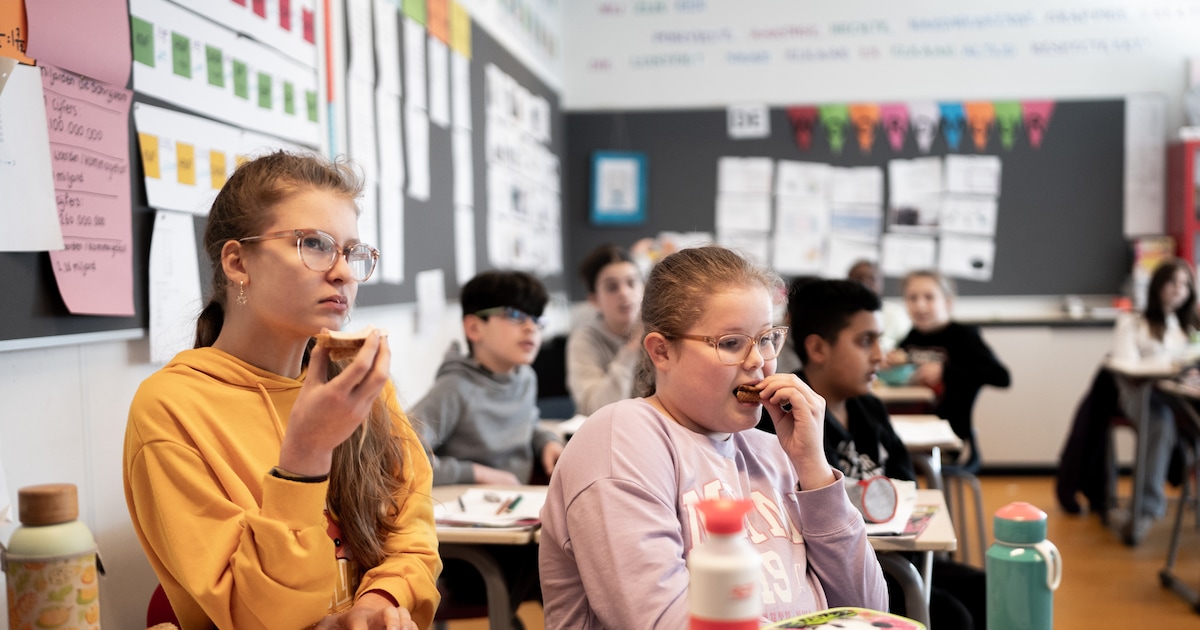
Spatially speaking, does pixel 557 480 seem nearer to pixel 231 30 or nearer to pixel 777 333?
pixel 777 333

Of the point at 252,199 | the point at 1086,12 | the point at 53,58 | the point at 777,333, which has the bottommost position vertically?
the point at 777,333

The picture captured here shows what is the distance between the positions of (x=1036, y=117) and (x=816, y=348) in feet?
14.7

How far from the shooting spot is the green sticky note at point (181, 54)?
2.02 metres

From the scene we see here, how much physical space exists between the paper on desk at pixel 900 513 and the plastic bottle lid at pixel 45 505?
1.29m

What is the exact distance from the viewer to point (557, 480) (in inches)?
55.5

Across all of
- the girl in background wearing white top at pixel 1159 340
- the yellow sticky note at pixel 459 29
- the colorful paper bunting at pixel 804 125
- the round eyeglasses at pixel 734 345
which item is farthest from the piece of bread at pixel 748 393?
the colorful paper bunting at pixel 804 125

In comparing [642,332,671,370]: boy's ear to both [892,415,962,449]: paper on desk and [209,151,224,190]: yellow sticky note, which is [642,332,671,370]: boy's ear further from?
[892,415,962,449]: paper on desk

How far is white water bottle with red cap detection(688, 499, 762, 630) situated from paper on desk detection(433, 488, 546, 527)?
1.18 meters

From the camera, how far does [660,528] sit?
1.29 metres

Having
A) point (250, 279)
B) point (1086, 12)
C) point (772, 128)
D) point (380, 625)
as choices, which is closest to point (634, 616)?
point (380, 625)

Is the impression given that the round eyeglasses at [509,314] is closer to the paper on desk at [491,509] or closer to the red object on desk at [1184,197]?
the paper on desk at [491,509]

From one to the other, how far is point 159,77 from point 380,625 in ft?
3.97

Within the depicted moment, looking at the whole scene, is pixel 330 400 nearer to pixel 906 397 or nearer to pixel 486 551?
pixel 486 551

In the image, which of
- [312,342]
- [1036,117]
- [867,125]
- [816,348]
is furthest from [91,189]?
[1036,117]
